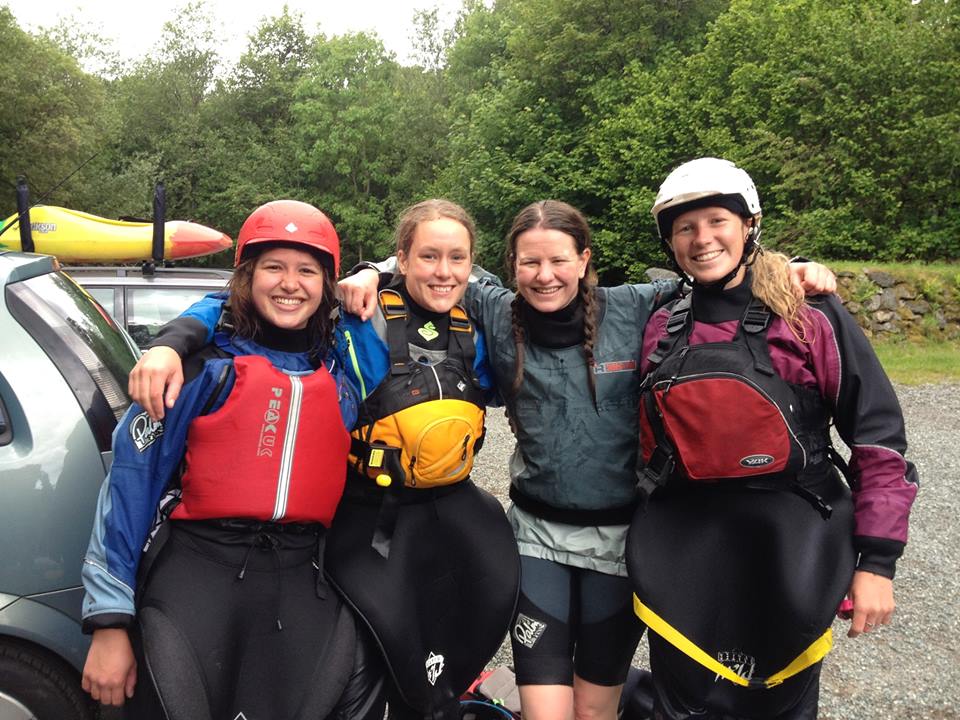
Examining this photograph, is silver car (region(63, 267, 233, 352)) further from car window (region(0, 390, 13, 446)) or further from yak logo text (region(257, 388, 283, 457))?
yak logo text (region(257, 388, 283, 457))

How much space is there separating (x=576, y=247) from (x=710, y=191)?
0.52 metres

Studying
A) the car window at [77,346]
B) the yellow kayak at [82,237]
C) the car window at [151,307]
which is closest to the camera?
the car window at [77,346]

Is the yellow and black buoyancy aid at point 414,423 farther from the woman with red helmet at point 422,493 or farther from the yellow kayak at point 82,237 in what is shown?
the yellow kayak at point 82,237

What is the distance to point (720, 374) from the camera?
2254 mm

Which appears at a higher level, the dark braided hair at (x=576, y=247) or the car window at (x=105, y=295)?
the dark braided hair at (x=576, y=247)

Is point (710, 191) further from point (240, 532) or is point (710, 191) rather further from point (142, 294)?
point (142, 294)

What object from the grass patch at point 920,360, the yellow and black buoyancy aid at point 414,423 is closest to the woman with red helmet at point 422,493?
the yellow and black buoyancy aid at point 414,423

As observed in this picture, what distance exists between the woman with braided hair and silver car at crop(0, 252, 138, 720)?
3.13 ft

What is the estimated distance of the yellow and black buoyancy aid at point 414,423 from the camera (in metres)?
2.44

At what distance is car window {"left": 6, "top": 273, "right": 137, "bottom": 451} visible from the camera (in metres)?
2.53

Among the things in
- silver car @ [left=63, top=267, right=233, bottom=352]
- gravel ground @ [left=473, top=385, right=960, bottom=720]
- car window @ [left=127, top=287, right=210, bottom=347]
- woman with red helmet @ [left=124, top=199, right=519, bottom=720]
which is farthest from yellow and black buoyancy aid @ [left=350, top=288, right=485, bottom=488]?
car window @ [left=127, top=287, right=210, bottom=347]

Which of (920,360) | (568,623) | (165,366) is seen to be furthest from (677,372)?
(920,360)

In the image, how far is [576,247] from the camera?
2744mm

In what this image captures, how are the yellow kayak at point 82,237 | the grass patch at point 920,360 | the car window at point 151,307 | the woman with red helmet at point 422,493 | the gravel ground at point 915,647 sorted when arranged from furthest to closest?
the grass patch at point 920,360, the car window at point 151,307, the yellow kayak at point 82,237, the gravel ground at point 915,647, the woman with red helmet at point 422,493
